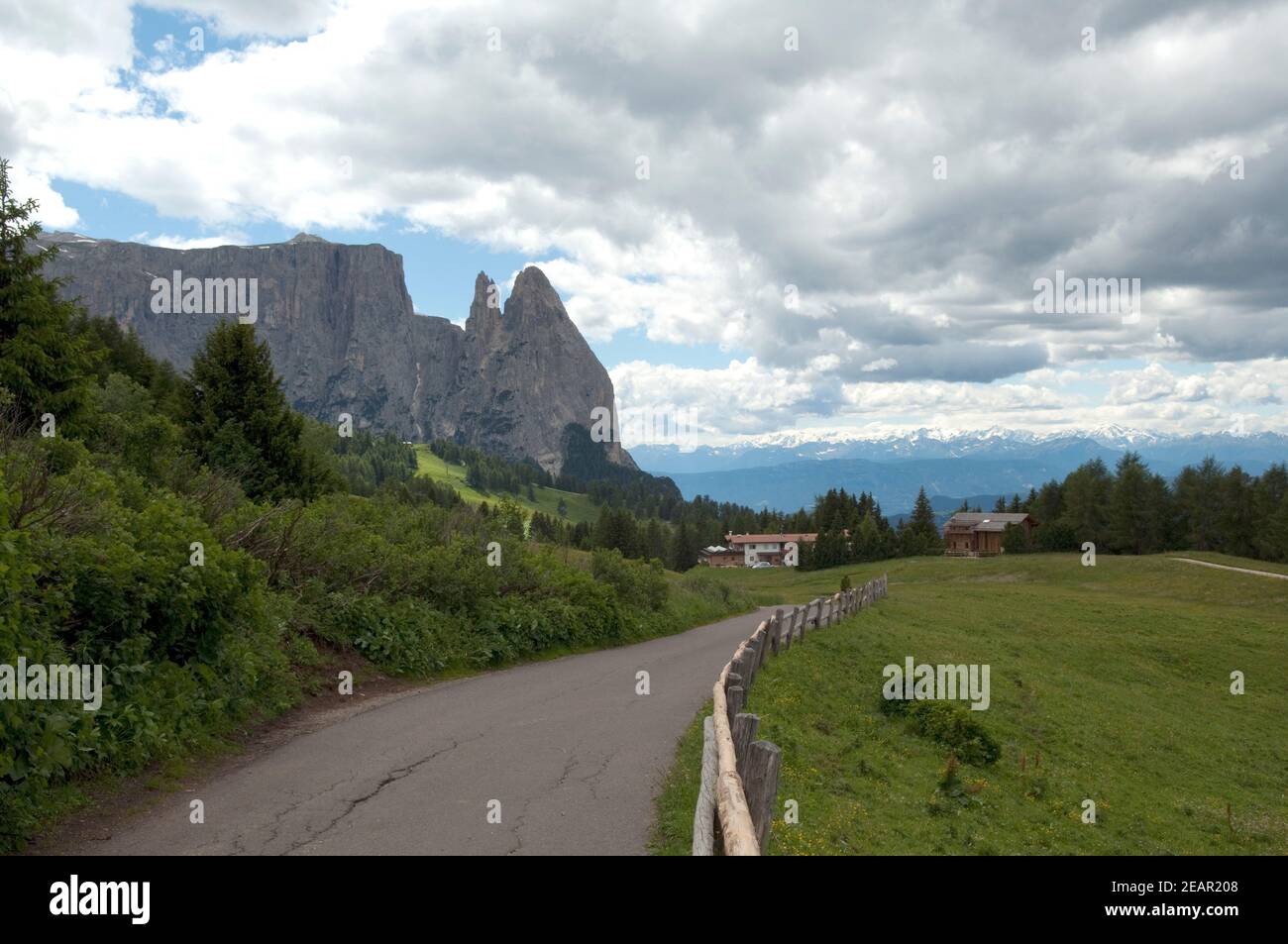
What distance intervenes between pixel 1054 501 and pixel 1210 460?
2251 cm

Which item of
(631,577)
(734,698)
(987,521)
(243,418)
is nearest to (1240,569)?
(631,577)

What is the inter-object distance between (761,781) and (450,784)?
4.80 meters

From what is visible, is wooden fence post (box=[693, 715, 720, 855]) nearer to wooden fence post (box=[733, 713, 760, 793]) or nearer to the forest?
wooden fence post (box=[733, 713, 760, 793])

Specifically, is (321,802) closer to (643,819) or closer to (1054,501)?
(643,819)

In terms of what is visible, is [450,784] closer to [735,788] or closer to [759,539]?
[735,788]

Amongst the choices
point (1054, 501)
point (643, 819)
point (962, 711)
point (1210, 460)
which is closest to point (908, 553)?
point (1054, 501)

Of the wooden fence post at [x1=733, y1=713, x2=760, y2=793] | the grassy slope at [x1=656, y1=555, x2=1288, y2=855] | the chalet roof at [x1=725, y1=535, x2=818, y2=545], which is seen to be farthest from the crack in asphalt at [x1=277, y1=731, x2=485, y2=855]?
the chalet roof at [x1=725, y1=535, x2=818, y2=545]

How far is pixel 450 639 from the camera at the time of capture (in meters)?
19.1

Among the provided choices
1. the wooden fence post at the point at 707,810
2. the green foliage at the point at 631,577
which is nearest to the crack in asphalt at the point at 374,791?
the wooden fence post at the point at 707,810

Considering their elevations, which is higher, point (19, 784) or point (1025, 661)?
point (19, 784)

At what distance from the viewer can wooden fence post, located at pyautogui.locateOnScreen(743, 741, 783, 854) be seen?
→ 229 inches

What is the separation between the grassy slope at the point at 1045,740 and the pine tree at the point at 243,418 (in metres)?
20.7

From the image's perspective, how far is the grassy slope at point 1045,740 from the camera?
10.7m

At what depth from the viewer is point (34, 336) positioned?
2542 centimetres
